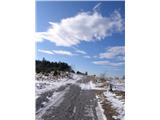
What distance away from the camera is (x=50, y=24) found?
313 cm

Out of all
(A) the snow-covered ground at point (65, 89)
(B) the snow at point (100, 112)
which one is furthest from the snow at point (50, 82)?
(B) the snow at point (100, 112)

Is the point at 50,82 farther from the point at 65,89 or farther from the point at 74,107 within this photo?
the point at 74,107

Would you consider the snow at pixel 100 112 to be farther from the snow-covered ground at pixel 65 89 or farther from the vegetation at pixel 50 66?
the vegetation at pixel 50 66

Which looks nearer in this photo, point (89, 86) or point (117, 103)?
point (117, 103)

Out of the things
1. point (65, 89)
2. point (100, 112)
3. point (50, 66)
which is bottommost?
point (100, 112)

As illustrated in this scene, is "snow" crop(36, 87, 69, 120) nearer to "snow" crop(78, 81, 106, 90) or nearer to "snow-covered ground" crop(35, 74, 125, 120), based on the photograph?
"snow-covered ground" crop(35, 74, 125, 120)

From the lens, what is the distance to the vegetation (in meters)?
3.13

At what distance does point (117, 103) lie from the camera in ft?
10.1

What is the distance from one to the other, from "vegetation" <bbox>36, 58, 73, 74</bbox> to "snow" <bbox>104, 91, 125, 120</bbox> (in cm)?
41

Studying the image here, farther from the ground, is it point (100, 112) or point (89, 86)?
point (89, 86)

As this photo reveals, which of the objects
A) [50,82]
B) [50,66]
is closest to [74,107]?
[50,82]

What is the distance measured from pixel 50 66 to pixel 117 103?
0.66 m
